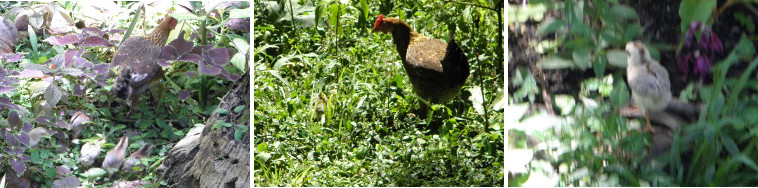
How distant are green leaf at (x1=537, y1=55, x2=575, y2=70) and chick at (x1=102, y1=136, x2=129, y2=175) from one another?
109cm

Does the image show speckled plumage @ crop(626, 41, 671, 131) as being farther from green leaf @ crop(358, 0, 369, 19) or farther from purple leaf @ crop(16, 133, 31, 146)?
purple leaf @ crop(16, 133, 31, 146)

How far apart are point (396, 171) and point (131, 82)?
73 centimetres

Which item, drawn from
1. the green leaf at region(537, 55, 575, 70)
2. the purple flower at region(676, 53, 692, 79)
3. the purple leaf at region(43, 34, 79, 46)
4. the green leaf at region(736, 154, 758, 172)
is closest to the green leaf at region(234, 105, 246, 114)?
the purple leaf at region(43, 34, 79, 46)

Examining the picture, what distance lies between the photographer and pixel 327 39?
179cm

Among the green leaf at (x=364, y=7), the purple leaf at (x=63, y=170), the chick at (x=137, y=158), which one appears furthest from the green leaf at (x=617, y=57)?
the purple leaf at (x=63, y=170)

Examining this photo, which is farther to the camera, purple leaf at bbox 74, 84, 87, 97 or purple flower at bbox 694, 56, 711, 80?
purple leaf at bbox 74, 84, 87, 97

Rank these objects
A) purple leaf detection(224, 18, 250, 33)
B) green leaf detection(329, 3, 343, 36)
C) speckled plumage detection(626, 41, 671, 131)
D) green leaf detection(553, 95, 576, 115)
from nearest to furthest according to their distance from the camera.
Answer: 1. speckled plumage detection(626, 41, 671, 131)
2. green leaf detection(553, 95, 576, 115)
3. green leaf detection(329, 3, 343, 36)
4. purple leaf detection(224, 18, 250, 33)

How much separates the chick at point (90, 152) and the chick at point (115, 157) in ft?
0.12

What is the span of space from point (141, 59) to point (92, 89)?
22 centimetres

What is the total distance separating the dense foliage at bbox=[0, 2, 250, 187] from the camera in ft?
6.40

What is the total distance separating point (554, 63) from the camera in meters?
1.67

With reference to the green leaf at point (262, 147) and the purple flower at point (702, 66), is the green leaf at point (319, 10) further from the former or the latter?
the purple flower at point (702, 66)

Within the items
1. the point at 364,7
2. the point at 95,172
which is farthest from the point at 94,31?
the point at 364,7

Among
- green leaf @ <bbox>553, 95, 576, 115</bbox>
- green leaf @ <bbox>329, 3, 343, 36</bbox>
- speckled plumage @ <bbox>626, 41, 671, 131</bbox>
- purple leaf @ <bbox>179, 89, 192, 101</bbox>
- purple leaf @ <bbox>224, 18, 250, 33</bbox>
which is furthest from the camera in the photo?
purple leaf @ <bbox>179, 89, 192, 101</bbox>
